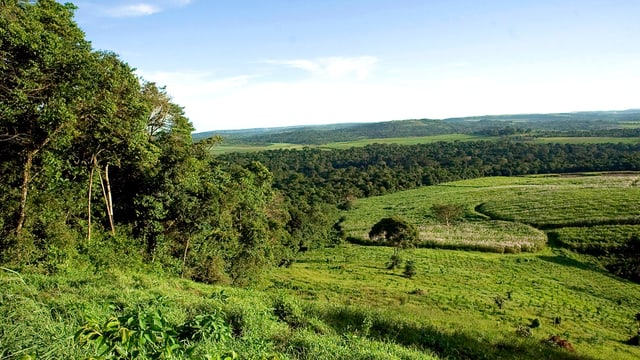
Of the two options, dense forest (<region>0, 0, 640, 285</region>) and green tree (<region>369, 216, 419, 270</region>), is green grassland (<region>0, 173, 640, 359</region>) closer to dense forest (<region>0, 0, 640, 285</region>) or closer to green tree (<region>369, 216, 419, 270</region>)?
green tree (<region>369, 216, 419, 270</region>)

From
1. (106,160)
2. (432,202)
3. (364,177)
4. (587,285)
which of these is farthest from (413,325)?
(364,177)

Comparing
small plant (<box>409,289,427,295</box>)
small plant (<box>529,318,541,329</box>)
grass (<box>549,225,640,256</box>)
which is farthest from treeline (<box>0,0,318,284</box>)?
grass (<box>549,225,640,256</box>)

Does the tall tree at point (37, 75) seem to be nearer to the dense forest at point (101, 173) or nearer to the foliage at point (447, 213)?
the dense forest at point (101, 173)

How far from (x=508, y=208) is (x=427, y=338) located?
6531 cm

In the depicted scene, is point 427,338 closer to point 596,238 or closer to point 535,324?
point 535,324

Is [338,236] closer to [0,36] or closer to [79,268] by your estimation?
[79,268]

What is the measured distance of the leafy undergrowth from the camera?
4.12 metres

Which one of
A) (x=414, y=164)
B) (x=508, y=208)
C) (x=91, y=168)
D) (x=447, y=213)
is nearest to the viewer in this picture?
(x=91, y=168)

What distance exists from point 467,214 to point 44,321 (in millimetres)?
71590

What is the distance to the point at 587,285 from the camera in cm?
3706

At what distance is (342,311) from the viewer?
42.8 ft

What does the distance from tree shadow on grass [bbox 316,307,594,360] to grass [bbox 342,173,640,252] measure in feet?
133

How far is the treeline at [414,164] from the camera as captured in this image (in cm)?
9850

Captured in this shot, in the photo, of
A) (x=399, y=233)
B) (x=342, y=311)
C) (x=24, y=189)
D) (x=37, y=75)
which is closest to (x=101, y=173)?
(x=24, y=189)
